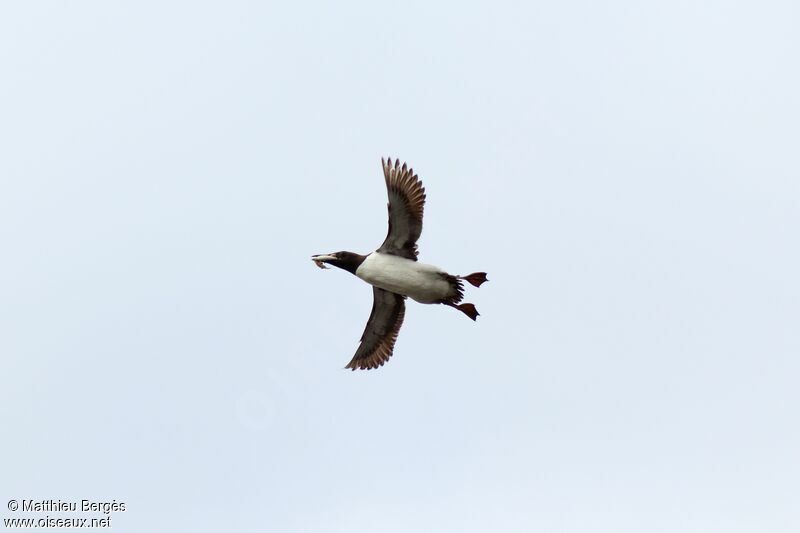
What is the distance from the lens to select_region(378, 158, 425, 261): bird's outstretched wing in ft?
98.4

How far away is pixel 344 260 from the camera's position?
30.8 metres

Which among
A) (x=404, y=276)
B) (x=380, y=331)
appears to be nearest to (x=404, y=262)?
(x=404, y=276)

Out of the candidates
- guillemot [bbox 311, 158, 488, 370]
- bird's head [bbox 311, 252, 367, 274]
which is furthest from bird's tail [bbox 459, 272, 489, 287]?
bird's head [bbox 311, 252, 367, 274]

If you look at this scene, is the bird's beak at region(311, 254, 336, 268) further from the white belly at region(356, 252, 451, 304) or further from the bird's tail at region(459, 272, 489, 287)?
the bird's tail at region(459, 272, 489, 287)

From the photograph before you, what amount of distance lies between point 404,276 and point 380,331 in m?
3.10

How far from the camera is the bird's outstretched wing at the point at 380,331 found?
32.3 meters

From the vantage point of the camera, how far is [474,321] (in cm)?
3059

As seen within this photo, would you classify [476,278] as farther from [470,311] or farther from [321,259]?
[321,259]

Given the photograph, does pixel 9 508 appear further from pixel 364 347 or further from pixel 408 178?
pixel 408 178

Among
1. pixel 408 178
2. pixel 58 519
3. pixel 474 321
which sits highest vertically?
pixel 408 178

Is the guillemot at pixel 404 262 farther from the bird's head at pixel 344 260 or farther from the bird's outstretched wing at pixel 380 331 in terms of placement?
the bird's outstretched wing at pixel 380 331

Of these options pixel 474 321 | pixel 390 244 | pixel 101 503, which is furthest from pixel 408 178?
pixel 101 503

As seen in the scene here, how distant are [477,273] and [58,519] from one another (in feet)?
34.2

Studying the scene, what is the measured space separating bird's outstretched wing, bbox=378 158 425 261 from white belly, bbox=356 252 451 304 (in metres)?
0.27
